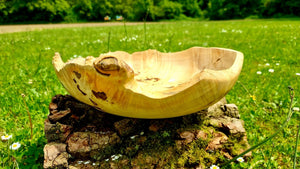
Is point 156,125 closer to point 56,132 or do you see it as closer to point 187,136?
point 187,136

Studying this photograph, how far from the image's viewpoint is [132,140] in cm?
151

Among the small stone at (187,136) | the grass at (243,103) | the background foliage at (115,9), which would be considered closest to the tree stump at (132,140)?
the small stone at (187,136)

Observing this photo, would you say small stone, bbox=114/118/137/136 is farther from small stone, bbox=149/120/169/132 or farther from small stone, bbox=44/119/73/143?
small stone, bbox=44/119/73/143

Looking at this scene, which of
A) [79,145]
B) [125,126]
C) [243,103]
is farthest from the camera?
[243,103]

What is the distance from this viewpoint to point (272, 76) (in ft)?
11.1

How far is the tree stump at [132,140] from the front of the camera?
54.6 inches

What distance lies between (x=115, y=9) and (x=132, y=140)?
25772mm

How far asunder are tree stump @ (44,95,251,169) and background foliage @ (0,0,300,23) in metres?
24.1

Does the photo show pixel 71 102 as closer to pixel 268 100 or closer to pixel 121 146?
pixel 121 146

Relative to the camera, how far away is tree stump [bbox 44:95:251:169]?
1387mm

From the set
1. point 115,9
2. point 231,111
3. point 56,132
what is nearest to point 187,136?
point 231,111

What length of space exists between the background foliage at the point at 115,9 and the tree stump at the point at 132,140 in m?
24.1

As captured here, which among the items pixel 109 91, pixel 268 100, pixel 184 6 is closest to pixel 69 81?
pixel 109 91

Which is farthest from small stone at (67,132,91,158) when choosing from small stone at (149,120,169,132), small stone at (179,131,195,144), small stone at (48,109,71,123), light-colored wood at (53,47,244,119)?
small stone at (179,131,195,144)
